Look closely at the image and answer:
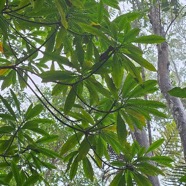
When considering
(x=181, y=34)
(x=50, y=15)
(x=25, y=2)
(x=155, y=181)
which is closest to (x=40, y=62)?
(x=50, y=15)

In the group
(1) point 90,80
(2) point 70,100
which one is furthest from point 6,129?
(1) point 90,80

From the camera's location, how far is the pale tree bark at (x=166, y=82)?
191 centimetres

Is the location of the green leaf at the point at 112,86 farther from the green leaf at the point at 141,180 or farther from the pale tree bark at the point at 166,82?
the pale tree bark at the point at 166,82

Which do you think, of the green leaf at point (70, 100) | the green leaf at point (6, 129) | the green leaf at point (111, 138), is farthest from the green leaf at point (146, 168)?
the green leaf at point (6, 129)

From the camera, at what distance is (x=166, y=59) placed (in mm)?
2350

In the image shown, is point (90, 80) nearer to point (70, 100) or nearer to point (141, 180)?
point (70, 100)

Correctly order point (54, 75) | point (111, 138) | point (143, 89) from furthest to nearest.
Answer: point (111, 138) → point (143, 89) → point (54, 75)

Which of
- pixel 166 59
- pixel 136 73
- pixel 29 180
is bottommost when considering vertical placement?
pixel 29 180

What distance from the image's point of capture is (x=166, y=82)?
7.14ft

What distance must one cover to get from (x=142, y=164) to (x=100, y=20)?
58cm

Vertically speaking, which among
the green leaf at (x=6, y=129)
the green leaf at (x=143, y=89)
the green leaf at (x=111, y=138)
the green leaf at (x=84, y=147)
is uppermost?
the green leaf at (x=143, y=89)

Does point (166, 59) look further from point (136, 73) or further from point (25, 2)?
point (25, 2)

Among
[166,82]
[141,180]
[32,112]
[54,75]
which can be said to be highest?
[166,82]

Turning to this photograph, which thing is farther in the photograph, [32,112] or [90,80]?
[32,112]
